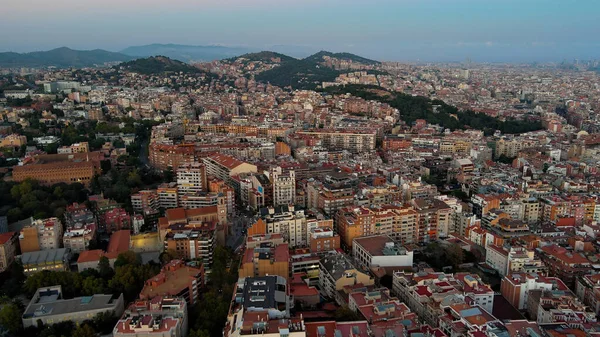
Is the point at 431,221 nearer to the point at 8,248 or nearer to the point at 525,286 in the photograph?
the point at 525,286

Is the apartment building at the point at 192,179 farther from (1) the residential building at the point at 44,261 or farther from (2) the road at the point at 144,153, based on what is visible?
(2) the road at the point at 144,153

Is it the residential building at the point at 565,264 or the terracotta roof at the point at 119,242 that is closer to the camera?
the residential building at the point at 565,264

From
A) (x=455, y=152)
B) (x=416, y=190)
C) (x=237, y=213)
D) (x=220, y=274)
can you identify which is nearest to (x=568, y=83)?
(x=455, y=152)

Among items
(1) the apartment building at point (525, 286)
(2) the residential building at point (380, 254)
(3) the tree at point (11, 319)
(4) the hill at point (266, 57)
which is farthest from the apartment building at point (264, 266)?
(4) the hill at point (266, 57)

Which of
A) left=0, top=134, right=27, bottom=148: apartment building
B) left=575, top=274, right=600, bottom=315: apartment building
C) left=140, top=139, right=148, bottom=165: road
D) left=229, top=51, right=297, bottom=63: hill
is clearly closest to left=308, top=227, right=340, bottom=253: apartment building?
left=575, top=274, right=600, bottom=315: apartment building

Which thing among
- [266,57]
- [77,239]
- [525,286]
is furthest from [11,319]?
[266,57]
